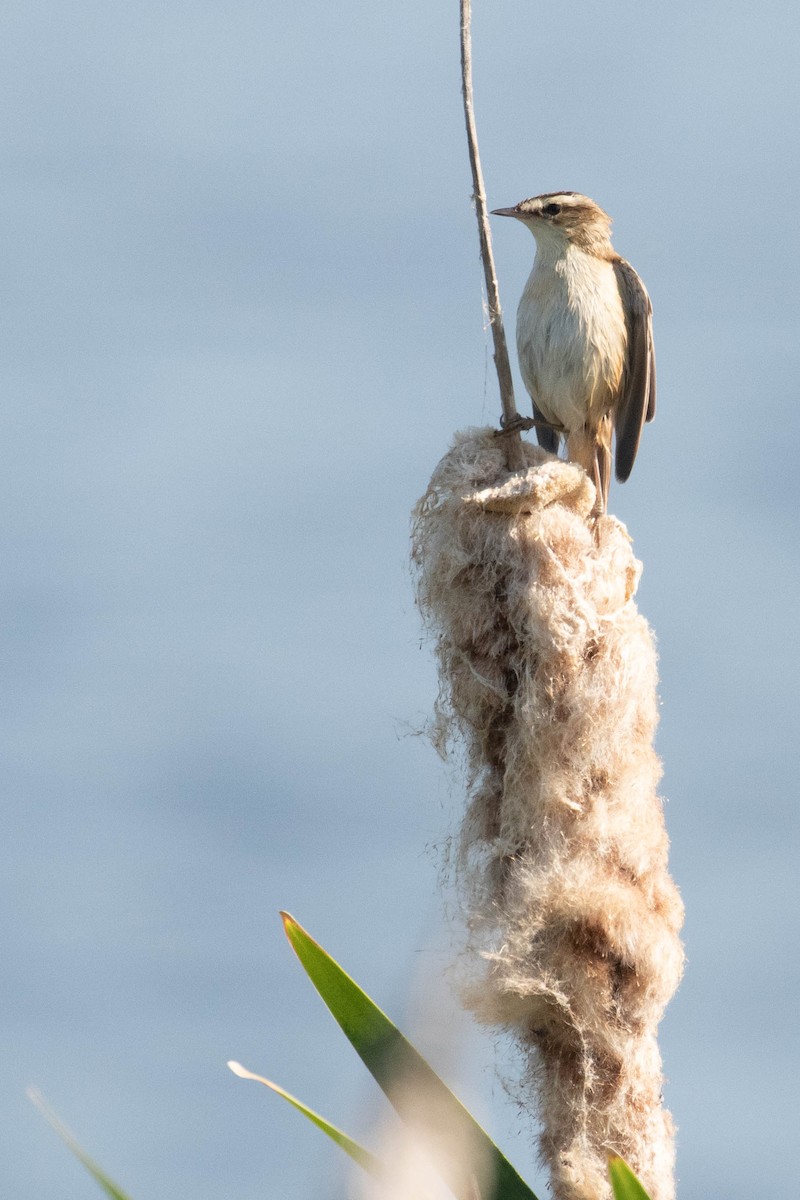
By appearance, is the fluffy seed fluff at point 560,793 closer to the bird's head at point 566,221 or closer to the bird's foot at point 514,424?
the bird's foot at point 514,424

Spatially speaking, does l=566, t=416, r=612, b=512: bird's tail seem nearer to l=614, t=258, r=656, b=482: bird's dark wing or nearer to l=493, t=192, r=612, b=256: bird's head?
l=614, t=258, r=656, b=482: bird's dark wing

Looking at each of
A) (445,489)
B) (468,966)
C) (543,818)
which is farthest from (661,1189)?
(445,489)

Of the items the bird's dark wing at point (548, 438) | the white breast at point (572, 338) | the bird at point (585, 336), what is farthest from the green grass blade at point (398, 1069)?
the bird's dark wing at point (548, 438)

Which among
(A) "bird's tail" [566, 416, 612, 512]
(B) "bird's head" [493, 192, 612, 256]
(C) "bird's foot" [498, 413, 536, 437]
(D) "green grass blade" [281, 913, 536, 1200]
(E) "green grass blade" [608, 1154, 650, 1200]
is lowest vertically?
(E) "green grass blade" [608, 1154, 650, 1200]

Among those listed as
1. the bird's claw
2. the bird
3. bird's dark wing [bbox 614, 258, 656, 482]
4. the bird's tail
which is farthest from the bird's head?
the bird's claw

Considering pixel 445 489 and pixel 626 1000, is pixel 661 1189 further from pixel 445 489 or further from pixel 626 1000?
pixel 445 489
